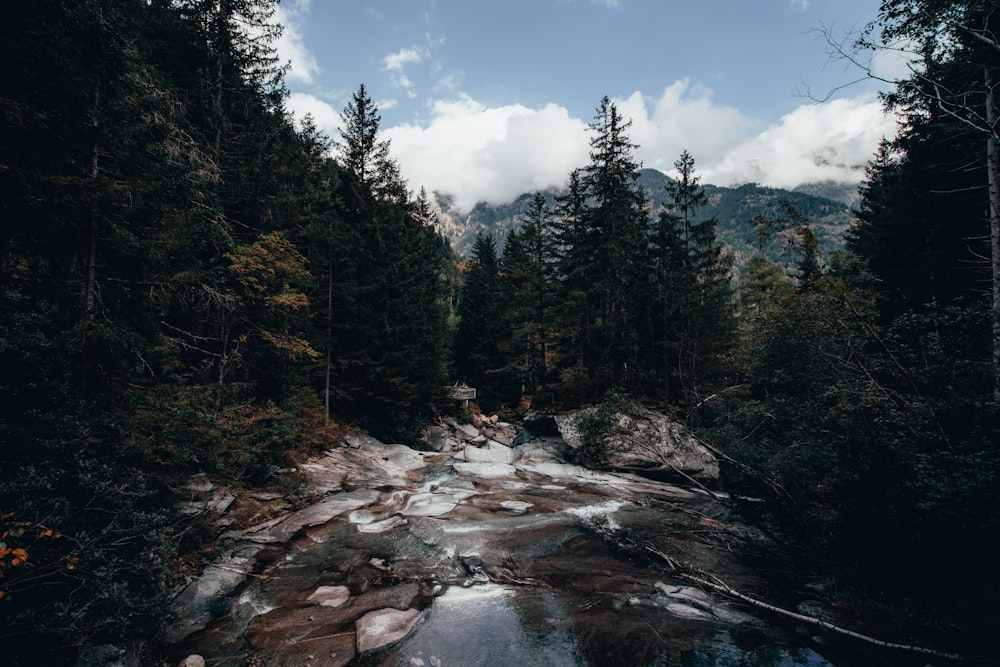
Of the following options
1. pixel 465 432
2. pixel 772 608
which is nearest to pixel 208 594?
pixel 772 608

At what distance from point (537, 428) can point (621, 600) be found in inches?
715

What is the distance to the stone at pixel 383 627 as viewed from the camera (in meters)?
6.28

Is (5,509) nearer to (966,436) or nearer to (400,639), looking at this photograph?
(400,639)

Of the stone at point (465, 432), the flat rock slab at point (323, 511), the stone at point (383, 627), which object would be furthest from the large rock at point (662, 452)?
the stone at point (465, 432)

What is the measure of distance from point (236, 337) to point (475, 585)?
40.0ft

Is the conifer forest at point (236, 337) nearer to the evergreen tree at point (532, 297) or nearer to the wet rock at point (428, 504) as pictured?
the wet rock at point (428, 504)

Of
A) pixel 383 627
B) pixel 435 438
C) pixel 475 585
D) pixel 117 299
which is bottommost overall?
pixel 435 438

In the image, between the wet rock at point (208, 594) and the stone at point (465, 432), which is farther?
the stone at point (465, 432)

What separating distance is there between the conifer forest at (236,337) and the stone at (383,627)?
2932 millimetres

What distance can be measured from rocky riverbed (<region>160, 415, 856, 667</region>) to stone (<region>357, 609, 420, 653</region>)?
0.03m

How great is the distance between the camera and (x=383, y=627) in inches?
263

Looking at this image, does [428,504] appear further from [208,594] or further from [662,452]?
[662,452]

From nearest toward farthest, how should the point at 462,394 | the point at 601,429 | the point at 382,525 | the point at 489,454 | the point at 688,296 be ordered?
the point at 382,525 → the point at 601,429 → the point at 688,296 → the point at 489,454 → the point at 462,394

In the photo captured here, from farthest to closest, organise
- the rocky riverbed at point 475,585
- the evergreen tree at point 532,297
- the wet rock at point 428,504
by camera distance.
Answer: the evergreen tree at point 532,297 → the wet rock at point 428,504 → the rocky riverbed at point 475,585
